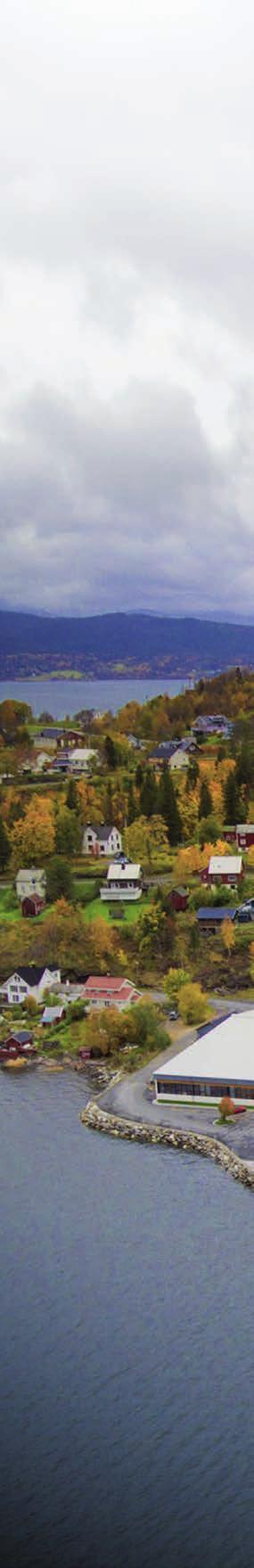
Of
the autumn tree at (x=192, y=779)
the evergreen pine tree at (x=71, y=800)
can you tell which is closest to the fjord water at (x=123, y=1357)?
the evergreen pine tree at (x=71, y=800)

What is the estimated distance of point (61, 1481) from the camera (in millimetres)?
A: 16703

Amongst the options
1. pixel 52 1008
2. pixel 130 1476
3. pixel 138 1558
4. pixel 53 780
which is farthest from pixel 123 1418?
pixel 53 780

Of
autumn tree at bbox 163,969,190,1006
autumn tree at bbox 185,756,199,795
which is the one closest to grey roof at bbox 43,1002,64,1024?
autumn tree at bbox 163,969,190,1006

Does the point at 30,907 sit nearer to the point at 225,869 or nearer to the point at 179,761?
the point at 225,869

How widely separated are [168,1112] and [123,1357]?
346 inches

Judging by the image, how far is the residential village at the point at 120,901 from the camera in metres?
34.3

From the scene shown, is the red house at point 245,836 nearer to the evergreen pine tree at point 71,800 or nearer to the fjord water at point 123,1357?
the evergreen pine tree at point 71,800

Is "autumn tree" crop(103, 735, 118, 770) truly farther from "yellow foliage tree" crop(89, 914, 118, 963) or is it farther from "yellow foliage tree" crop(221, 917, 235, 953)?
"yellow foliage tree" crop(221, 917, 235, 953)

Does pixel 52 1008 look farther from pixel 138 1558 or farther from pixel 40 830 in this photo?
pixel 138 1558

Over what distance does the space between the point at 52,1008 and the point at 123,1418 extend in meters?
18.5

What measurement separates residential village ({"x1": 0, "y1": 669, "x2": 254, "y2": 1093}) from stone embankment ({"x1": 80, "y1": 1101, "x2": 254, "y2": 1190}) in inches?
143

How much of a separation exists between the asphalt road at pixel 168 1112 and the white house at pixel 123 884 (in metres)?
12.8

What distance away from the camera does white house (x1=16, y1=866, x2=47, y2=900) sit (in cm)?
4603

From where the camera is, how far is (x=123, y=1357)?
64.1 feet
